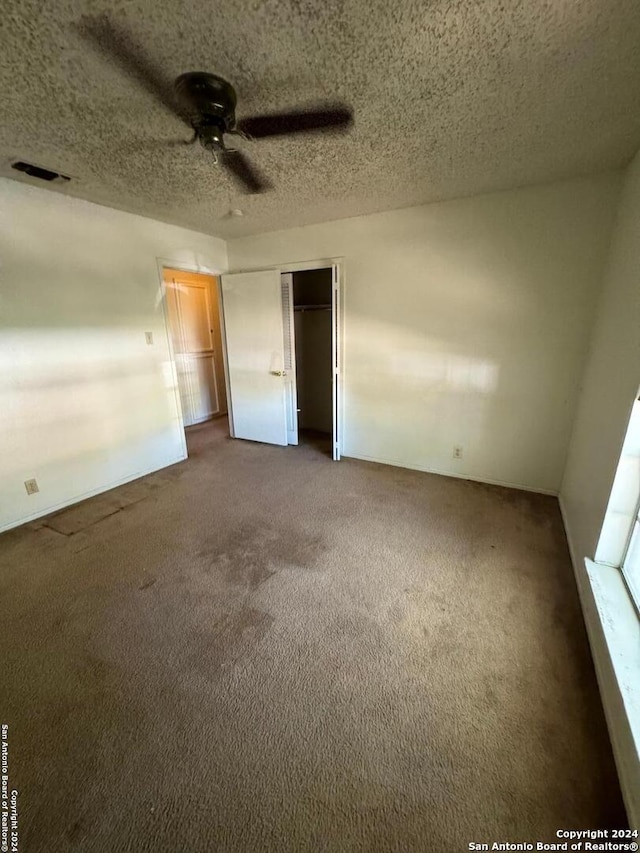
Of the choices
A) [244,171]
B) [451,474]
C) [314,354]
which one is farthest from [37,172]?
[451,474]

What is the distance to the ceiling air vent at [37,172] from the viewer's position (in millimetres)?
2074

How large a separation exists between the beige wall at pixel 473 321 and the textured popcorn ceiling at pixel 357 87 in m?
0.34

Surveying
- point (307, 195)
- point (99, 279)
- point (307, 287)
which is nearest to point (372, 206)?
point (307, 195)

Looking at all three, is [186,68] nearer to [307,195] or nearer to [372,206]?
[307,195]

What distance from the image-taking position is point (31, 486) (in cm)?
257

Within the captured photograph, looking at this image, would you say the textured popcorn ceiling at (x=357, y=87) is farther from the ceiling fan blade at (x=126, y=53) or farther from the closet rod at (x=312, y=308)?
the closet rod at (x=312, y=308)

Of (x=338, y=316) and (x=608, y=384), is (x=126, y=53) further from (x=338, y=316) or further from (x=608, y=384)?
(x=608, y=384)

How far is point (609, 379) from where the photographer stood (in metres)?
1.91

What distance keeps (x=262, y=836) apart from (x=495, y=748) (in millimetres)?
809

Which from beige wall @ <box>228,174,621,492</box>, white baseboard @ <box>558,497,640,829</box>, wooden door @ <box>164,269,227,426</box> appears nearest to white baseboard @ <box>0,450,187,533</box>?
wooden door @ <box>164,269,227,426</box>

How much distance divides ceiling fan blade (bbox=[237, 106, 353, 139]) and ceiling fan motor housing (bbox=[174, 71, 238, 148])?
0.58 feet

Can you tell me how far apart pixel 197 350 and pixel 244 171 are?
11.2ft

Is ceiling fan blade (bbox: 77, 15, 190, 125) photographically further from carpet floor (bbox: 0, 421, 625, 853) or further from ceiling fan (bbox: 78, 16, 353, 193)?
carpet floor (bbox: 0, 421, 625, 853)

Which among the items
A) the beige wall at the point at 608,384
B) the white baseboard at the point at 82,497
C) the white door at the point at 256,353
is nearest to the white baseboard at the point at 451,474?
the beige wall at the point at 608,384
